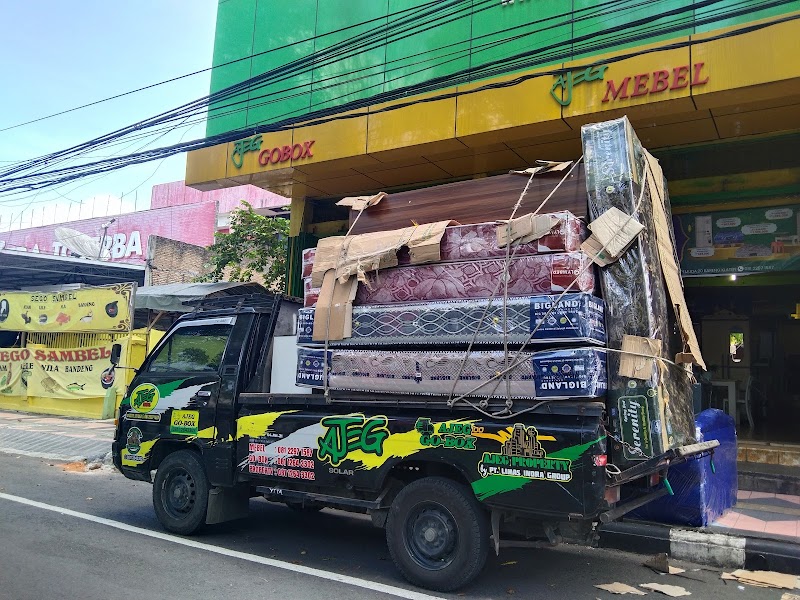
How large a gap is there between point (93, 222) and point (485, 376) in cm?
4106

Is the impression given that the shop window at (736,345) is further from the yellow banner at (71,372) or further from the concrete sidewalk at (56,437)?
the yellow banner at (71,372)

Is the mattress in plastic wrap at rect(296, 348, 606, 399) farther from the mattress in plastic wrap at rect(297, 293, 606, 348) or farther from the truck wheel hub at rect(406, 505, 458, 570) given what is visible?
the truck wheel hub at rect(406, 505, 458, 570)

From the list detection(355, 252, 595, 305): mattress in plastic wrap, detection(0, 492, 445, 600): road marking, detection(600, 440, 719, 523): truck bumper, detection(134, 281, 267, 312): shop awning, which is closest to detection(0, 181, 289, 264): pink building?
detection(134, 281, 267, 312): shop awning

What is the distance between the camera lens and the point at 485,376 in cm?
429

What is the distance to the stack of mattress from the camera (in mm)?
4035

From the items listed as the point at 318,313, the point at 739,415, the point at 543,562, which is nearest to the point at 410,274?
the point at 318,313

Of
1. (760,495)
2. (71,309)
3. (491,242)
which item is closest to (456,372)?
(491,242)

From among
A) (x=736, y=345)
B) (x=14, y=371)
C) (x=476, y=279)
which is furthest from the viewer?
(x=14, y=371)

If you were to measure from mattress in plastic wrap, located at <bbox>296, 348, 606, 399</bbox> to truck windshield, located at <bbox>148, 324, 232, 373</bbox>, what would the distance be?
1046 mm

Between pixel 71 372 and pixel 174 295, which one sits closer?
pixel 174 295

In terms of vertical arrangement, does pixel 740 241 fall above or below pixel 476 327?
above

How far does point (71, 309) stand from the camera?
604 inches

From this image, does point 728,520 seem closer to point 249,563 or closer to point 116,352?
point 249,563

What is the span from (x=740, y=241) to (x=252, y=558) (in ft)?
25.2
